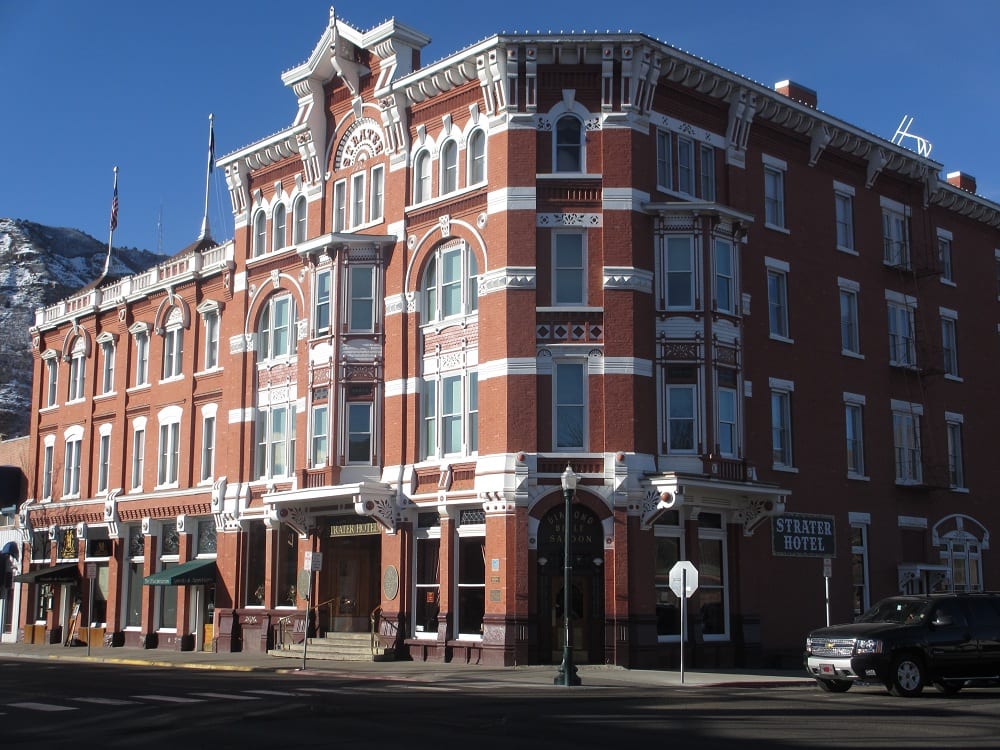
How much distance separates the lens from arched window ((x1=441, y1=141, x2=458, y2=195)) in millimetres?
34438

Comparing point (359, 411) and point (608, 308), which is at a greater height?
point (608, 308)

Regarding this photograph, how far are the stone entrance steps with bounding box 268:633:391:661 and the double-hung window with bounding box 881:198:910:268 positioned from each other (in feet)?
68.3

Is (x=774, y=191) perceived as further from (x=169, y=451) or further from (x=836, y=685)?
(x=169, y=451)

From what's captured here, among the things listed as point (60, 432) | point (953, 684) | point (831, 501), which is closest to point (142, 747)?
point (953, 684)

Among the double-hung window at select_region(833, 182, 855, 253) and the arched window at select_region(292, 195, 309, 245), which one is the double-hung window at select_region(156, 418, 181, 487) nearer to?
the arched window at select_region(292, 195, 309, 245)

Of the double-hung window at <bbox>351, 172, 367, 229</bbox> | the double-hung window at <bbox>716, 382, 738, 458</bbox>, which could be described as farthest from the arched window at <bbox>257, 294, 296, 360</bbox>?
the double-hung window at <bbox>716, 382, 738, 458</bbox>

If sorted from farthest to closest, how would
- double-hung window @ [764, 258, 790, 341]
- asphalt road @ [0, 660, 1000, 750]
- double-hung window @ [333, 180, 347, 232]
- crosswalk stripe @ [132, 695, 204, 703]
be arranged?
double-hung window @ [333, 180, 347, 232] → double-hung window @ [764, 258, 790, 341] → crosswalk stripe @ [132, 695, 204, 703] → asphalt road @ [0, 660, 1000, 750]

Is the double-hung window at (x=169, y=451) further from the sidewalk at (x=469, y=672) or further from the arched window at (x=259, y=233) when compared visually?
the sidewalk at (x=469, y=672)

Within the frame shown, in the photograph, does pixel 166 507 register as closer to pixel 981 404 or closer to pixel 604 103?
pixel 604 103

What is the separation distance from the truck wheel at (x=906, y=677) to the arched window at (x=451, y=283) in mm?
15113

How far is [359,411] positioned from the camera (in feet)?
117

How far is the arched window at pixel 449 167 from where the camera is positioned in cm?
3444

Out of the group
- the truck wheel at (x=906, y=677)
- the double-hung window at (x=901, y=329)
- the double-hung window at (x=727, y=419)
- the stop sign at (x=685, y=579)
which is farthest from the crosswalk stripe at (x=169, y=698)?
the double-hung window at (x=901, y=329)

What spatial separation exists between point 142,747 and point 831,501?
2631 cm
